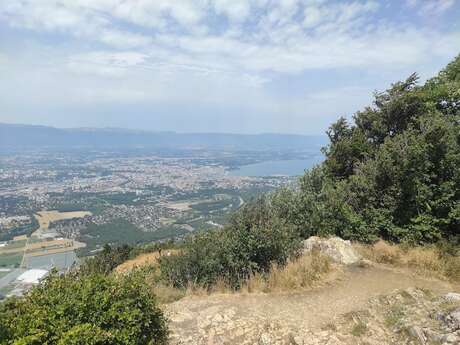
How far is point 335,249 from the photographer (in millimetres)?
9086

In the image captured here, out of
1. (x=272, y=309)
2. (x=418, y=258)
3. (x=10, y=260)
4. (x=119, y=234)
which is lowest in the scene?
(x=119, y=234)

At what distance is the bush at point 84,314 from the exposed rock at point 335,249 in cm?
544

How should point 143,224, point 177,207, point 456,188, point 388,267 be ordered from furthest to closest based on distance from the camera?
point 177,207
point 143,224
point 456,188
point 388,267

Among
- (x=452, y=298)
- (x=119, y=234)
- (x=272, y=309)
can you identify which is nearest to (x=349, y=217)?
(x=452, y=298)

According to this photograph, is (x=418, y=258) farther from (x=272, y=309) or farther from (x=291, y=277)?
(x=272, y=309)

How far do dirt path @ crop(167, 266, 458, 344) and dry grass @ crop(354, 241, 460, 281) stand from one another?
467mm

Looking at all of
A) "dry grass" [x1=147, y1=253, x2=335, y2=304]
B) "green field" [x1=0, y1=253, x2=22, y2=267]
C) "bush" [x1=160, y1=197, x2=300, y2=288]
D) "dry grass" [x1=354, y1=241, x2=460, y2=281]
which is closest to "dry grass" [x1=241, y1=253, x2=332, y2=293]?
"dry grass" [x1=147, y1=253, x2=335, y2=304]

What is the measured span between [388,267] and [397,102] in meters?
8.96

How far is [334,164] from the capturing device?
50.1 feet

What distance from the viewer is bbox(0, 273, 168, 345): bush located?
12.1 ft

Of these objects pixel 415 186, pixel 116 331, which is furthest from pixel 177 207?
pixel 116 331

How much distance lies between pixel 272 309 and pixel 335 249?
11.4ft

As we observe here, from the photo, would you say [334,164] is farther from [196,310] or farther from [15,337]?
[15,337]

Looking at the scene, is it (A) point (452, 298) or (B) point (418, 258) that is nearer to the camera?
(A) point (452, 298)
